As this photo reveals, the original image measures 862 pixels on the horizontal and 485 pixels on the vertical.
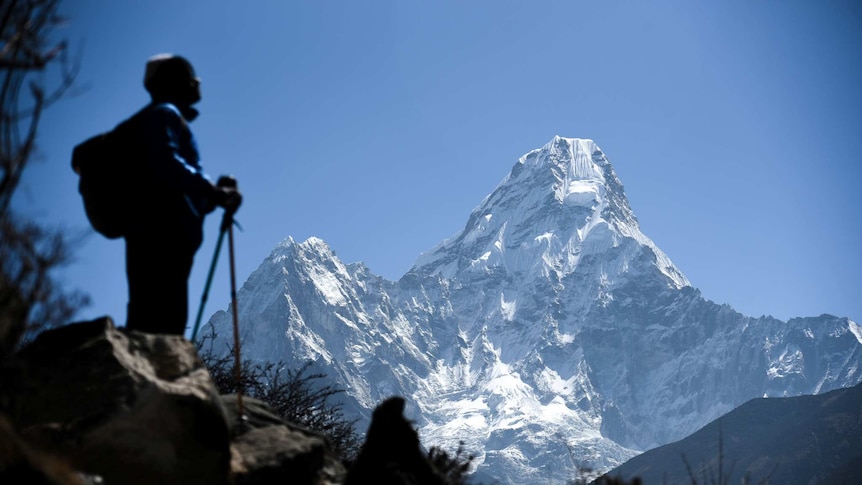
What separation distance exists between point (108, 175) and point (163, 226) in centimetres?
44

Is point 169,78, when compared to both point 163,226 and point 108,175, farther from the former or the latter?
point 163,226

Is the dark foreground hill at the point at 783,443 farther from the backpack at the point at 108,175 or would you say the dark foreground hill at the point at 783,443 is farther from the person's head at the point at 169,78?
the backpack at the point at 108,175

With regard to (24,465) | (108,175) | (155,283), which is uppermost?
(108,175)

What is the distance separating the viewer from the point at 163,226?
5.14 metres

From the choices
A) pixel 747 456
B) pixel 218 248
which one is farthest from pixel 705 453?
pixel 218 248

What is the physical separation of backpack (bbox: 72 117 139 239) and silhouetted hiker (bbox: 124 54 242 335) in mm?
71

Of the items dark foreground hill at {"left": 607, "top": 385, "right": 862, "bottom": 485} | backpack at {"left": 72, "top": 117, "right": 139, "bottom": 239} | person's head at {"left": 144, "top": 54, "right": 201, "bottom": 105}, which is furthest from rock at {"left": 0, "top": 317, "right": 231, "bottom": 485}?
dark foreground hill at {"left": 607, "top": 385, "right": 862, "bottom": 485}

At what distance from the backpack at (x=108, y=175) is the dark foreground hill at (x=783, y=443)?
261 feet

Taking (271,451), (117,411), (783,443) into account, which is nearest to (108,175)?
(117,411)

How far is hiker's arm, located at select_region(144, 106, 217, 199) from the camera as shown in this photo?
5.06 meters

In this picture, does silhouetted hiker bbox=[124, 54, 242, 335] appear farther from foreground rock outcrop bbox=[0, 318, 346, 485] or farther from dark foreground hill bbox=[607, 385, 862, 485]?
dark foreground hill bbox=[607, 385, 862, 485]

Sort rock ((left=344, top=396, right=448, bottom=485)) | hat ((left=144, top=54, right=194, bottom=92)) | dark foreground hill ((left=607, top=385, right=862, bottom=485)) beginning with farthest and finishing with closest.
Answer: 1. dark foreground hill ((left=607, top=385, right=862, bottom=485))
2. hat ((left=144, top=54, right=194, bottom=92))
3. rock ((left=344, top=396, right=448, bottom=485))

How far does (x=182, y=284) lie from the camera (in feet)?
17.0

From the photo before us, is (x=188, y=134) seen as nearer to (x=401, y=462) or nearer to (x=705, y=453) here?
(x=401, y=462)
